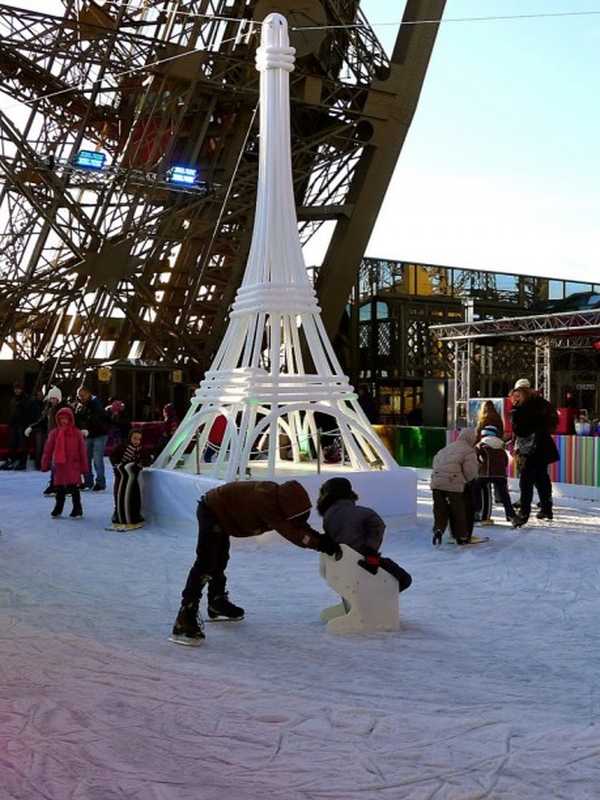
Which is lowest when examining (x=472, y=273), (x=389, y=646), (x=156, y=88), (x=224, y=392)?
(x=389, y=646)

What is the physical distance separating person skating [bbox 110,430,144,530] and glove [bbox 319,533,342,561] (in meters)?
5.06

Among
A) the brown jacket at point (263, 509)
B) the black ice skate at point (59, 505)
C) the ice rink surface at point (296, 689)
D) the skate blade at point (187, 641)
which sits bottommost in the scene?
the ice rink surface at point (296, 689)

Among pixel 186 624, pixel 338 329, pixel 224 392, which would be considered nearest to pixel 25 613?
pixel 186 624

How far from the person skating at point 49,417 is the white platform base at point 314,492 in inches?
95.6

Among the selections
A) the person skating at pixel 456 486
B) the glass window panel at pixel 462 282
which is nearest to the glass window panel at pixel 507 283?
the glass window panel at pixel 462 282

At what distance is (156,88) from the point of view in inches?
816

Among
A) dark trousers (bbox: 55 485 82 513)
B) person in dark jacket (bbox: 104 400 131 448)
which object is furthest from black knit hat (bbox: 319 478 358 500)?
person in dark jacket (bbox: 104 400 131 448)

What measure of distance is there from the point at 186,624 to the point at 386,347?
2273cm

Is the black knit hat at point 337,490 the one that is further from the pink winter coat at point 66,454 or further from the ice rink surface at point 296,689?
the pink winter coat at point 66,454

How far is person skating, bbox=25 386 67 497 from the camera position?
1399 centimetres

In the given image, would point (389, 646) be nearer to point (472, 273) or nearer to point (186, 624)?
point (186, 624)

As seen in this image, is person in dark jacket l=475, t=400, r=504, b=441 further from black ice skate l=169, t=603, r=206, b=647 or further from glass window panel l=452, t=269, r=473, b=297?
glass window panel l=452, t=269, r=473, b=297

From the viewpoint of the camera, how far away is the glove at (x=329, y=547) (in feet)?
18.2

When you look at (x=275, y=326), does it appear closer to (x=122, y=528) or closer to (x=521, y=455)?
(x=122, y=528)
